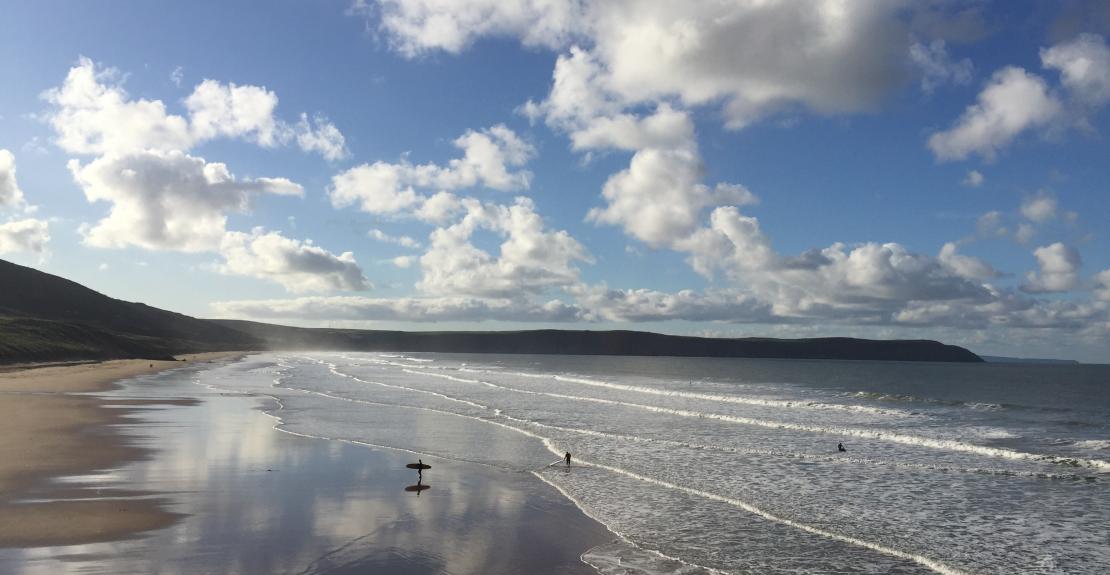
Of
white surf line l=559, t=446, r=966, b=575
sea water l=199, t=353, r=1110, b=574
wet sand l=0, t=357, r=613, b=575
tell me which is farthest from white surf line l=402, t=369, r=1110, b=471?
wet sand l=0, t=357, r=613, b=575

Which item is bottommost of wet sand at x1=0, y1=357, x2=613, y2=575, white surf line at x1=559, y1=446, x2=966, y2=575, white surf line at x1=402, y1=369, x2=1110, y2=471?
white surf line at x1=559, y1=446, x2=966, y2=575

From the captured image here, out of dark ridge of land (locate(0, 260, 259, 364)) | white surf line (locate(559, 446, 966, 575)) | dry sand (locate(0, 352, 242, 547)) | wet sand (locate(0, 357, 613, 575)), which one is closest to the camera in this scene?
wet sand (locate(0, 357, 613, 575))

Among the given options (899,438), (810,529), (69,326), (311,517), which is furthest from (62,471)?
(69,326)

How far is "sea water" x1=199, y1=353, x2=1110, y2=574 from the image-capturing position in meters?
12.6

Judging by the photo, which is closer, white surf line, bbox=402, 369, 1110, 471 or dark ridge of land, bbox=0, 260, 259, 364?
white surf line, bbox=402, 369, 1110, 471

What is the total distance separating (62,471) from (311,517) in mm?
8522

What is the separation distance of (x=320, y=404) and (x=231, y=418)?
9.74 metres

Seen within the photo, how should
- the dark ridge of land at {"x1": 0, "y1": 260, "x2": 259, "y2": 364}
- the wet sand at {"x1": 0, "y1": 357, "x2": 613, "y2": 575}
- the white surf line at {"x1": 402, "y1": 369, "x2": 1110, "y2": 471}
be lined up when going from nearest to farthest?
the wet sand at {"x1": 0, "y1": 357, "x2": 613, "y2": 575} < the white surf line at {"x1": 402, "y1": 369, "x2": 1110, "y2": 471} < the dark ridge of land at {"x1": 0, "y1": 260, "x2": 259, "y2": 364}

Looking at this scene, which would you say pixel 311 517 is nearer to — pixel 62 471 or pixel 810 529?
pixel 62 471

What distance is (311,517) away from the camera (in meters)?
13.3

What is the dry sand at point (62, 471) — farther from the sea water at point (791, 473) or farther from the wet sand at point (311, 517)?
the sea water at point (791, 473)

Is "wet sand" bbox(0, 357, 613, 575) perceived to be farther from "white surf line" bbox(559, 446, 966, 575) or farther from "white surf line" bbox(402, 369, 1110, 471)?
"white surf line" bbox(402, 369, 1110, 471)

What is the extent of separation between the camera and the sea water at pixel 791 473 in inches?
497

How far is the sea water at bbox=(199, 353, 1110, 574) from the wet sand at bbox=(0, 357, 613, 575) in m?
1.26
